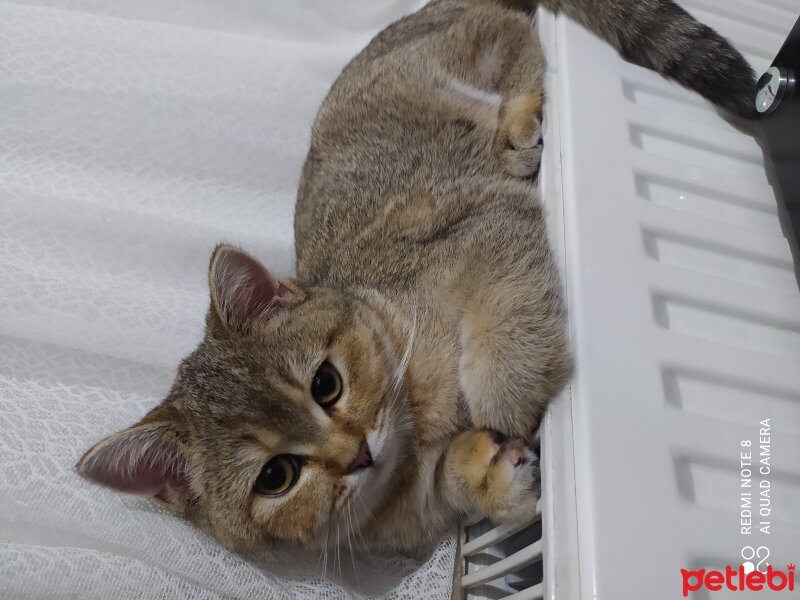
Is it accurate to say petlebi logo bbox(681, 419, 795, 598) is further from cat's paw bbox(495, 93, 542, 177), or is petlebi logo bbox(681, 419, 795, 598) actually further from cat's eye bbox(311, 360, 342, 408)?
cat's paw bbox(495, 93, 542, 177)

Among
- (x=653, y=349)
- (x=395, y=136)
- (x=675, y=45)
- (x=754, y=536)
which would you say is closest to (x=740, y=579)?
(x=754, y=536)

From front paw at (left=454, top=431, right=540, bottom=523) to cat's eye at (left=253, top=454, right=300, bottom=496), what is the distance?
32cm

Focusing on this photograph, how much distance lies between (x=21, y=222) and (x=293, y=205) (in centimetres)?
69

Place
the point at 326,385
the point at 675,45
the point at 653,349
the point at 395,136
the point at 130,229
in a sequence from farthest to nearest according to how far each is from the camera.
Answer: the point at 395,136
the point at 130,229
the point at 675,45
the point at 326,385
the point at 653,349

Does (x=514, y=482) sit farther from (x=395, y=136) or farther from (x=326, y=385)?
(x=395, y=136)

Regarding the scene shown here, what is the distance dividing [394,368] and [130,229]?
32.3 inches

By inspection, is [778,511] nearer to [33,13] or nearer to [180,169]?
[180,169]

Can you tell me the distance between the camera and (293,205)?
1782mm

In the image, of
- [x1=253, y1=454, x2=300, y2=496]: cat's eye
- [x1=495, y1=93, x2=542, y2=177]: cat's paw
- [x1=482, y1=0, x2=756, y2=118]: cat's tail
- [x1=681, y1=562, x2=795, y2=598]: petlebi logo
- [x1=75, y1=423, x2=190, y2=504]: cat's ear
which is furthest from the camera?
[x1=495, y1=93, x2=542, y2=177]: cat's paw

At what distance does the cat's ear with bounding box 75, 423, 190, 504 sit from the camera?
96 cm

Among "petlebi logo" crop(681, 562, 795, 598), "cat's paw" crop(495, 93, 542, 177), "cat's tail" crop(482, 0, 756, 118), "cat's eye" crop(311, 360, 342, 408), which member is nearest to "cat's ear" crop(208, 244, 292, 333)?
"cat's eye" crop(311, 360, 342, 408)

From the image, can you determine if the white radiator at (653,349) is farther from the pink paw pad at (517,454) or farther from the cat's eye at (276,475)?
the cat's eye at (276,475)

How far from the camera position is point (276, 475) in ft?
3.51

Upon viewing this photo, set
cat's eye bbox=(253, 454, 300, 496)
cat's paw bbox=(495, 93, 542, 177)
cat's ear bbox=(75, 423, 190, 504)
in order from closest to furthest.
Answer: cat's ear bbox=(75, 423, 190, 504), cat's eye bbox=(253, 454, 300, 496), cat's paw bbox=(495, 93, 542, 177)
